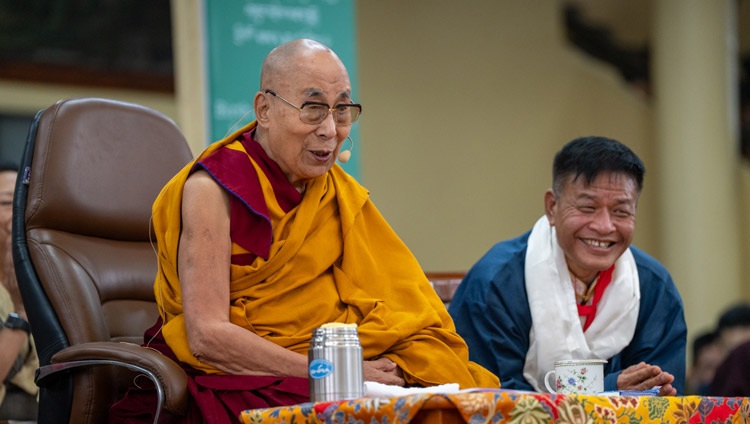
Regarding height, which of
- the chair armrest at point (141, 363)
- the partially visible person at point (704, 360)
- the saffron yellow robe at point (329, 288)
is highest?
the saffron yellow robe at point (329, 288)

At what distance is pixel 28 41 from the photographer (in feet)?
17.7

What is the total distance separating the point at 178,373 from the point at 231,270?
24 cm

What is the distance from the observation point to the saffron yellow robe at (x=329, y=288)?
7.02 feet

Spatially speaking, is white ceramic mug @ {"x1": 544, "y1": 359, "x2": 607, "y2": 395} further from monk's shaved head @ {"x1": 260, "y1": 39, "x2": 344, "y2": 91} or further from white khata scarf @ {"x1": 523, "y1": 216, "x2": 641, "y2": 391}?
monk's shaved head @ {"x1": 260, "y1": 39, "x2": 344, "y2": 91}

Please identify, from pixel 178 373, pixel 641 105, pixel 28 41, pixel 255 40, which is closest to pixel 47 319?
pixel 178 373

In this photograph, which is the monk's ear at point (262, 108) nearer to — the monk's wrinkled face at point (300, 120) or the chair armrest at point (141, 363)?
the monk's wrinkled face at point (300, 120)

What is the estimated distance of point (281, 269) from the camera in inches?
85.7

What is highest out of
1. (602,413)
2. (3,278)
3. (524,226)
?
(602,413)

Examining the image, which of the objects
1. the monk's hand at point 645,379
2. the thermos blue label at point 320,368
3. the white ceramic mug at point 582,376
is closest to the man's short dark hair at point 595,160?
the monk's hand at point 645,379

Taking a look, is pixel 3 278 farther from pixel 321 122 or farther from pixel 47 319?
pixel 321 122

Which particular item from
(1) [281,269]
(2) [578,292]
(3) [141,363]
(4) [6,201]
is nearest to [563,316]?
(2) [578,292]

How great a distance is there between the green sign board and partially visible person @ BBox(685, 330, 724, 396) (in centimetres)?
252

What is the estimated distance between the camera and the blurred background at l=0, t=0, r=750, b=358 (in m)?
6.30

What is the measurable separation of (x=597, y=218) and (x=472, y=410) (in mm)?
1301
